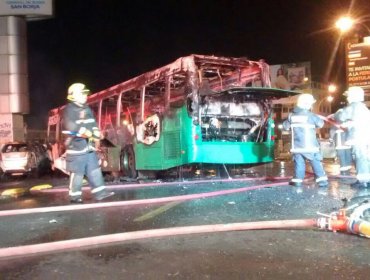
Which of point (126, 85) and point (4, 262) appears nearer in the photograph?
point (4, 262)

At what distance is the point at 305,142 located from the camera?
28.9 feet

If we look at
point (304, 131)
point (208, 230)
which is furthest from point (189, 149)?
point (208, 230)

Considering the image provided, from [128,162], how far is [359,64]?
1603cm

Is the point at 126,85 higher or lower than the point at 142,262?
higher

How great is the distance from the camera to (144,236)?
5090mm

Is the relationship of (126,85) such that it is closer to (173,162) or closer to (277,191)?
(173,162)

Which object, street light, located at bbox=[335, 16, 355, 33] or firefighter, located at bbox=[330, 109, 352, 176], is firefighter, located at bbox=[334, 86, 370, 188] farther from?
street light, located at bbox=[335, 16, 355, 33]

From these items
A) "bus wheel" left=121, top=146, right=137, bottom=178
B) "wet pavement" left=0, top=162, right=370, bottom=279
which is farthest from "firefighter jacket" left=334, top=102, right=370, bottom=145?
"bus wheel" left=121, top=146, right=137, bottom=178

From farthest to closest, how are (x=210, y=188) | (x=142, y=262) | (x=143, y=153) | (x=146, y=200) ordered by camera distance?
(x=143, y=153) → (x=210, y=188) → (x=146, y=200) → (x=142, y=262)

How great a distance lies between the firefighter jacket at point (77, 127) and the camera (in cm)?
758

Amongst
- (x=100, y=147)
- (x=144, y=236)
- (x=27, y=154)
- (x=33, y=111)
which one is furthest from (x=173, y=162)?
(x=33, y=111)

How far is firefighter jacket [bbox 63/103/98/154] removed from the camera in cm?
758

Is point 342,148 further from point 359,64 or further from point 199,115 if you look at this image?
point 359,64

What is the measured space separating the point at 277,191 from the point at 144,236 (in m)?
3.80
